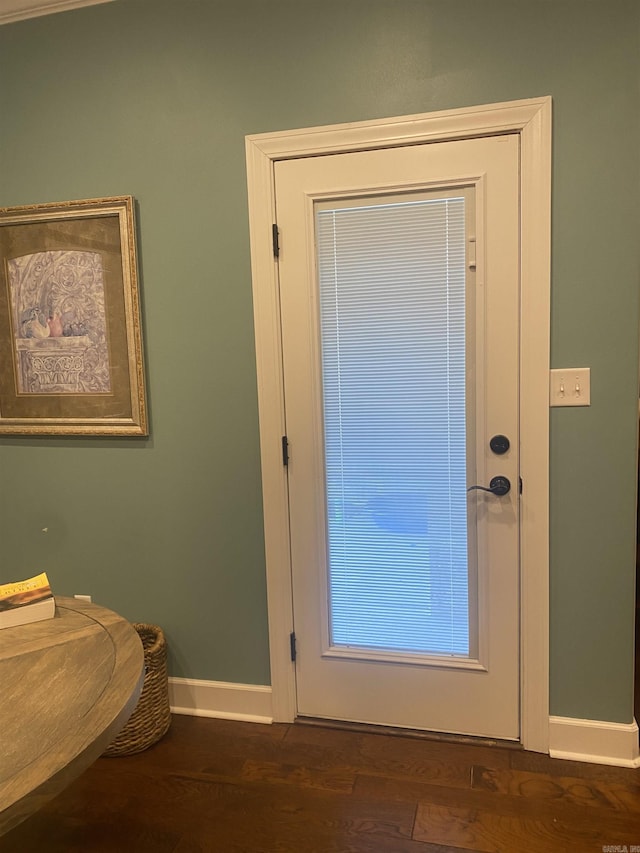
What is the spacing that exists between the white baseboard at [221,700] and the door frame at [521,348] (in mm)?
63

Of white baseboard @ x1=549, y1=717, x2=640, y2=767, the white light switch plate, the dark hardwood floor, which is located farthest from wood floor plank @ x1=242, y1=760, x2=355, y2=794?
the white light switch plate

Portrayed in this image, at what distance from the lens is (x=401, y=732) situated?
2.22m

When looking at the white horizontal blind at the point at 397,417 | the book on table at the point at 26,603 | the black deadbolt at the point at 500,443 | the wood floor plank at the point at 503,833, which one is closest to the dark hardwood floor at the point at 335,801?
the wood floor plank at the point at 503,833

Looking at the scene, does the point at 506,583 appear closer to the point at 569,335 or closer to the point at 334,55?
the point at 569,335

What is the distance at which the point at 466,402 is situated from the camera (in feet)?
6.73

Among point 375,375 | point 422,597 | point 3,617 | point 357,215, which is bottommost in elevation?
point 422,597

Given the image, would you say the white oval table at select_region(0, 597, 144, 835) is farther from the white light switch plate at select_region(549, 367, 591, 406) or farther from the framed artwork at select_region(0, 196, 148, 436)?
the white light switch plate at select_region(549, 367, 591, 406)

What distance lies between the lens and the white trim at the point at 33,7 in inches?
86.2

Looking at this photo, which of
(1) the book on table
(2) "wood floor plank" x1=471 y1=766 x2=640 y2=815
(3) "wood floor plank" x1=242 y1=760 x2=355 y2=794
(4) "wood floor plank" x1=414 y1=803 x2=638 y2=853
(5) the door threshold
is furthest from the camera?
(5) the door threshold

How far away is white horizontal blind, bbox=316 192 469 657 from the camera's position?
6.68ft

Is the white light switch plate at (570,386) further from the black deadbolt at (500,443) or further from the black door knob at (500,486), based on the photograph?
the black door knob at (500,486)

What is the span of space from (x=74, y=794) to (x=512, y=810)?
1.39 metres

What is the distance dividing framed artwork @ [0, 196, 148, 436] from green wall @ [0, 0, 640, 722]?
7 centimetres

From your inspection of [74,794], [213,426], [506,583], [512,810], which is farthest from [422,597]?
[74,794]
